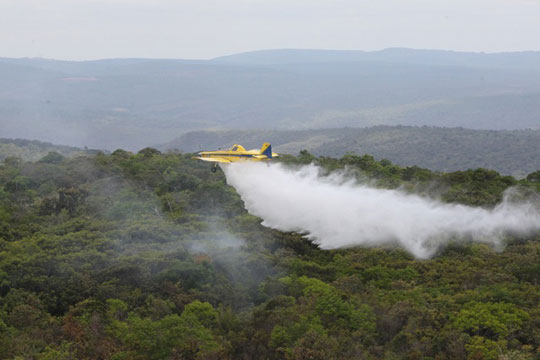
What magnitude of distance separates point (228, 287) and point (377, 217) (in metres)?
14.4

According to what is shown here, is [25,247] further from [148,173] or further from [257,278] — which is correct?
[148,173]

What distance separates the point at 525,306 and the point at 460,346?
274 inches

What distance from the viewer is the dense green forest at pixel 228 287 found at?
99.6ft

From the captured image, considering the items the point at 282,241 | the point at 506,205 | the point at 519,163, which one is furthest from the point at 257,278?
the point at 519,163

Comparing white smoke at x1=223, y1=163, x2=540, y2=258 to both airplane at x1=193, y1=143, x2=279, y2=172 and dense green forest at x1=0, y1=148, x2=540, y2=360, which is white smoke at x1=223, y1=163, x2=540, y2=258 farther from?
airplane at x1=193, y1=143, x2=279, y2=172

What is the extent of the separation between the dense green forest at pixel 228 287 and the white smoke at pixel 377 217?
1.29 meters

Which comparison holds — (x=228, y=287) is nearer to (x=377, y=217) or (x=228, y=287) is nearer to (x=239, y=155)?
(x=377, y=217)

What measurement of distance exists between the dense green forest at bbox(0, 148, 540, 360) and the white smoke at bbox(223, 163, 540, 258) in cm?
129

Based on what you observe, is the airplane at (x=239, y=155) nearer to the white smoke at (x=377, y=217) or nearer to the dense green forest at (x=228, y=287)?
the white smoke at (x=377, y=217)

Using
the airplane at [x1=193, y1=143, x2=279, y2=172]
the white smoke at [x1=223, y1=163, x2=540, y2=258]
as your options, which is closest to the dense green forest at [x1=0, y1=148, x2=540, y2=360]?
the white smoke at [x1=223, y1=163, x2=540, y2=258]

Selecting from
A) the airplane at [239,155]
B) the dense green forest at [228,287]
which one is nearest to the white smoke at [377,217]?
the dense green forest at [228,287]

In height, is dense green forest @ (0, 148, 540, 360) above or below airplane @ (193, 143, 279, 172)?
below

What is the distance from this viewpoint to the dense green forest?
3036cm

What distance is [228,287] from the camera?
39094 millimetres
